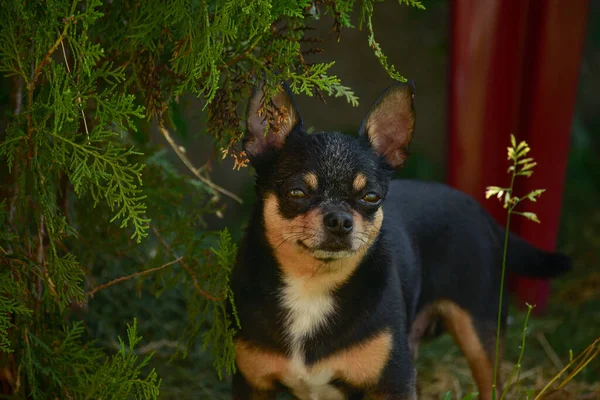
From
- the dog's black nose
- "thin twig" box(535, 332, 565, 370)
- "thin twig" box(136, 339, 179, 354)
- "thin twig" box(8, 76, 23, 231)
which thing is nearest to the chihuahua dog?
the dog's black nose

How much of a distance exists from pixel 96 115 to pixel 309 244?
81 cm

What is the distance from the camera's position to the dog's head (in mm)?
2557

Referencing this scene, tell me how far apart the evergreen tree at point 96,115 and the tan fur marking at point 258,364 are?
0.05 m

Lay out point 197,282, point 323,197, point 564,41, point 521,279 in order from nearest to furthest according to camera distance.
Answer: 1. point 323,197
2. point 197,282
3. point 564,41
4. point 521,279

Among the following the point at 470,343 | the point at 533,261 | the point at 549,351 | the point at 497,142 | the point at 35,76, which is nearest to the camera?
the point at 35,76

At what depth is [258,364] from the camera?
272 cm

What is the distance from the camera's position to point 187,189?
11.7 ft

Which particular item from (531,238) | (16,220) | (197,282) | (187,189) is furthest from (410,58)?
(16,220)

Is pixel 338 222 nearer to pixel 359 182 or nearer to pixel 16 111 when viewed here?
pixel 359 182

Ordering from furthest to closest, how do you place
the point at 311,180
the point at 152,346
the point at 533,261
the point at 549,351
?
1. the point at 549,351
2. the point at 152,346
3. the point at 533,261
4. the point at 311,180

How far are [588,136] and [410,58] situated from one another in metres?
1.59

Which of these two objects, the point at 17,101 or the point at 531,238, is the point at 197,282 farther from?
the point at 531,238

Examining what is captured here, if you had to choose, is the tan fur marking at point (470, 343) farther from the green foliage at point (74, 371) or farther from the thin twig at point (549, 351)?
the green foliage at point (74, 371)

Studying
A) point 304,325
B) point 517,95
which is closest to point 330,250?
point 304,325
